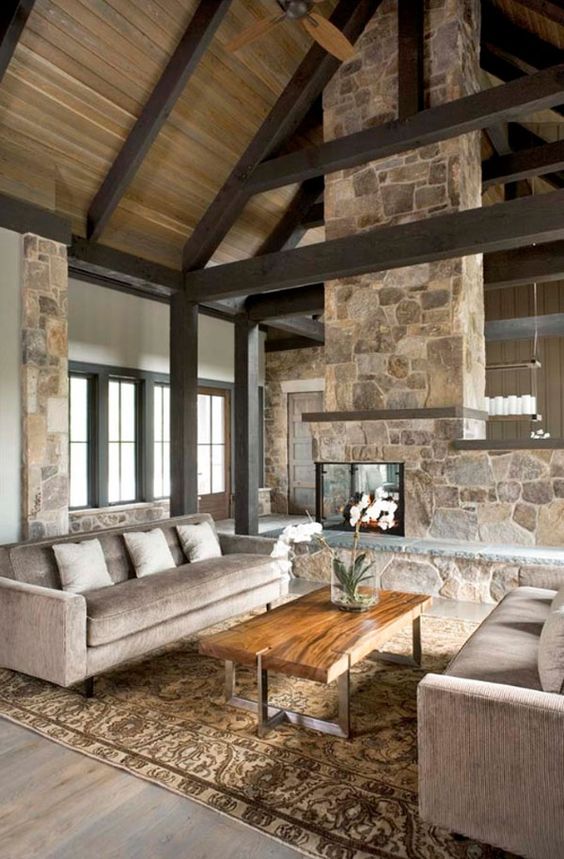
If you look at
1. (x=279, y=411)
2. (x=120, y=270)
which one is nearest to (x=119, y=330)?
(x=120, y=270)

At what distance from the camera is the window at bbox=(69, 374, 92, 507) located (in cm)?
698

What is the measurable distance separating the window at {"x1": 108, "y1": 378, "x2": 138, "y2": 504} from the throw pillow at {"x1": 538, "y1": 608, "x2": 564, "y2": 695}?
5992mm

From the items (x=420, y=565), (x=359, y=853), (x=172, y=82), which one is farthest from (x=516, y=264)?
(x=359, y=853)

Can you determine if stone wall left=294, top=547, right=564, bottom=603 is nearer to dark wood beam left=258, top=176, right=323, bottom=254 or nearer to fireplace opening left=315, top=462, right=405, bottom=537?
fireplace opening left=315, top=462, right=405, bottom=537

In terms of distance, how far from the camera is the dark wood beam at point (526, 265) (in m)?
5.76

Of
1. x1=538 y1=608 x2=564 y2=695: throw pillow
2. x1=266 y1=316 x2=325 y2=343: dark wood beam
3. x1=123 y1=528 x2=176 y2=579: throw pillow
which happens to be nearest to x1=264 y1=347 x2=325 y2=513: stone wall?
x1=266 y1=316 x2=325 y2=343: dark wood beam

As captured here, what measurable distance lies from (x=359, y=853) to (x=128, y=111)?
211 inches

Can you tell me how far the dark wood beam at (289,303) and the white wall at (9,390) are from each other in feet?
9.90

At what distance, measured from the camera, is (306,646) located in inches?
111

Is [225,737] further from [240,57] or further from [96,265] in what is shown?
[240,57]

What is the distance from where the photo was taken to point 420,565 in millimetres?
5289

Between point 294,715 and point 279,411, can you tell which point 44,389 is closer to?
point 294,715

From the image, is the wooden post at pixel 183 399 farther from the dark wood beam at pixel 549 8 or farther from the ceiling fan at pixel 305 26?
the dark wood beam at pixel 549 8

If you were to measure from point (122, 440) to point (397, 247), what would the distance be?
170 inches
